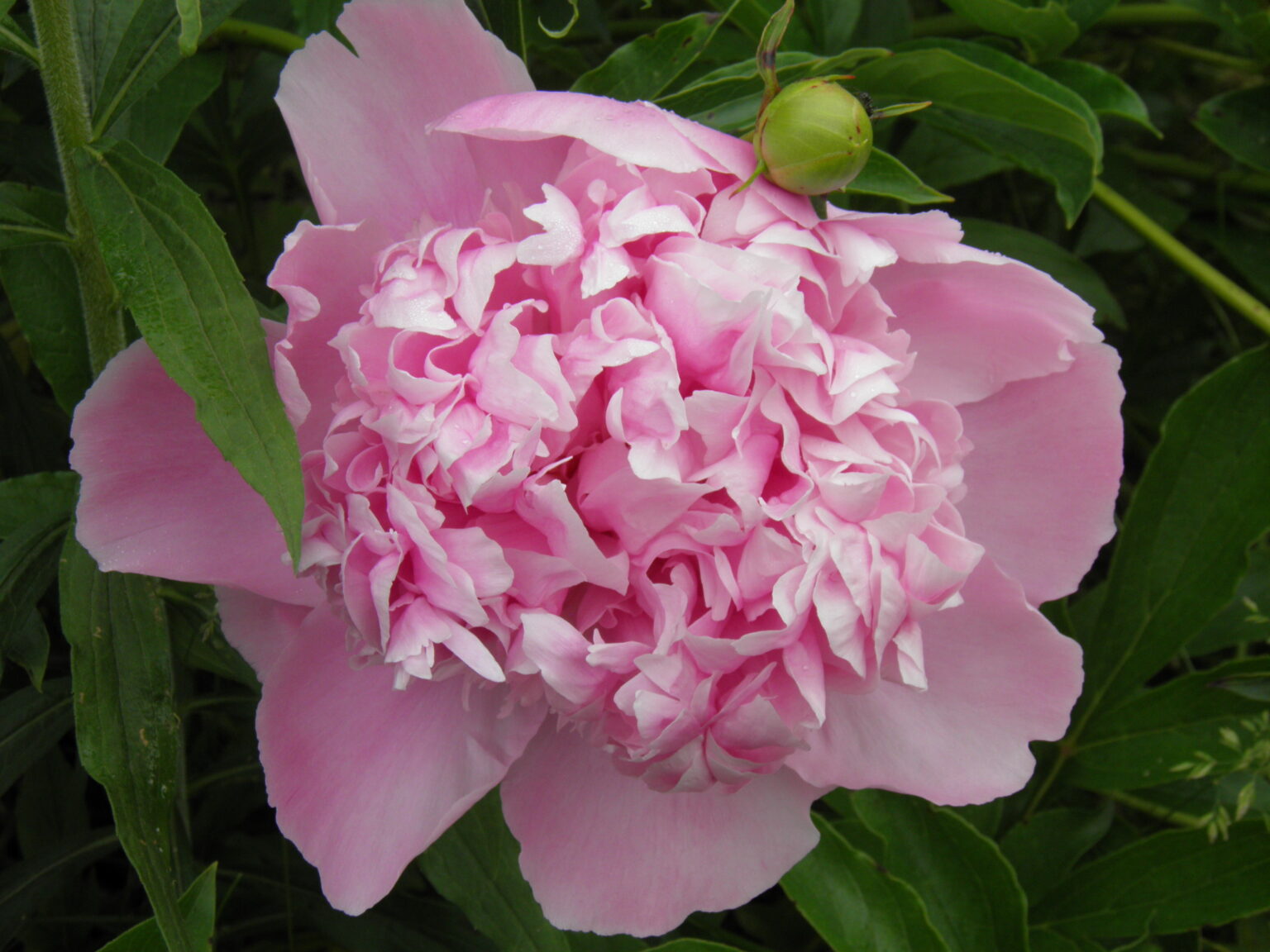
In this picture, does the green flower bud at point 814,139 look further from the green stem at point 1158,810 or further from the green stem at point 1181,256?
the green stem at point 1158,810

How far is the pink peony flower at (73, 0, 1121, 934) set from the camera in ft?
1.95

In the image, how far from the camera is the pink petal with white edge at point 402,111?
0.66 m

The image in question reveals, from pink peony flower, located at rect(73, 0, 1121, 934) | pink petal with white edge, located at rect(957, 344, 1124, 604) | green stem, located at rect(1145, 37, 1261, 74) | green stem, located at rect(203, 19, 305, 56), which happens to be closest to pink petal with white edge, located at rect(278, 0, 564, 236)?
pink peony flower, located at rect(73, 0, 1121, 934)

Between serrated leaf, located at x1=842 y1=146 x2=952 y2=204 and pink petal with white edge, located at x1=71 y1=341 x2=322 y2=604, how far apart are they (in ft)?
→ 1.41

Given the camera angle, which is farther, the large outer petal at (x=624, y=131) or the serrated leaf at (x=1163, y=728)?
the serrated leaf at (x=1163, y=728)

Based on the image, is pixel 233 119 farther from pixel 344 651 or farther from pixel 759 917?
pixel 759 917

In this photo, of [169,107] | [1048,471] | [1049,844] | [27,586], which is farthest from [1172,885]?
[169,107]

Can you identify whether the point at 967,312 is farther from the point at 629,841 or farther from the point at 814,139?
the point at 629,841

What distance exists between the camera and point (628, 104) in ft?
2.04

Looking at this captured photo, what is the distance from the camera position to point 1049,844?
1055 millimetres

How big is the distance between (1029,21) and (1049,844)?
0.75 metres

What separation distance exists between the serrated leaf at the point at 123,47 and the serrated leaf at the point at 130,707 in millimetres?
275

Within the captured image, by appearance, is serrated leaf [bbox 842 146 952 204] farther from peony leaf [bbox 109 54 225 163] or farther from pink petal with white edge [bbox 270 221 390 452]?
peony leaf [bbox 109 54 225 163]

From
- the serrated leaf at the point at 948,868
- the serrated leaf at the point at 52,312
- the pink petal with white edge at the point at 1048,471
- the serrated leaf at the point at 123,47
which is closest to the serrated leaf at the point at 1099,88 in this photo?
the pink petal with white edge at the point at 1048,471
